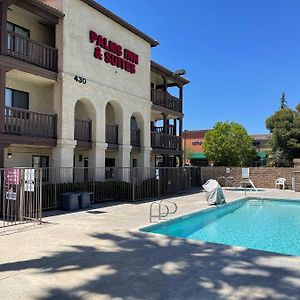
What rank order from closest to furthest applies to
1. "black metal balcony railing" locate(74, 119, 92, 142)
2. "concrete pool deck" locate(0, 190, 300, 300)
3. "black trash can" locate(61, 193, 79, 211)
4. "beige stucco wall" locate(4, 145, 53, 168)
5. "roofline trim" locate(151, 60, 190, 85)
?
"concrete pool deck" locate(0, 190, 300, 300)
"black trash can" locate(61, 193, 79, 211)
"beige stucco wall" locate(4, 145, 53, 168)
"black metal balcony railing" locate(74, 119, 92, 142)
"roofline trim" locate(151, 60, 190, 85)

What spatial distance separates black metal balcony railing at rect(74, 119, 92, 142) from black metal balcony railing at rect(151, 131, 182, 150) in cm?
735

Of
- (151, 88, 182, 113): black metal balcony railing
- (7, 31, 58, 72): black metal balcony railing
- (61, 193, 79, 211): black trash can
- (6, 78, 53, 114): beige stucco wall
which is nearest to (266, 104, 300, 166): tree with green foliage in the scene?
(151, 88, 182, 113): black metal balcony railing

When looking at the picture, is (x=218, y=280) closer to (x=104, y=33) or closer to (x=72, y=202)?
(x=72, y=202)

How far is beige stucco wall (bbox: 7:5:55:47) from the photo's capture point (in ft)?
55.7

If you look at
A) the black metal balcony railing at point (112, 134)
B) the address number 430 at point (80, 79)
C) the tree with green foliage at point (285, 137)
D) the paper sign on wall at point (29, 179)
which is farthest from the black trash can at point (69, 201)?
the tree with green foliage at point (285, 137)

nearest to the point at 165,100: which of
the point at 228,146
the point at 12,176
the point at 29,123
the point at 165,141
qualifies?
the point at 165,141

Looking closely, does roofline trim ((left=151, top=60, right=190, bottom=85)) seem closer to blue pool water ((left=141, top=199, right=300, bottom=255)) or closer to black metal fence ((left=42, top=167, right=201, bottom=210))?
→ black metal fence ((left=42, top=167, right=201, bottom=210))

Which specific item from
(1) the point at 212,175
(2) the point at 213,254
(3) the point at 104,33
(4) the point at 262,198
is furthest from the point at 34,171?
(1) the point at 212,175

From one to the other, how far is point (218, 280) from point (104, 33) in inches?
687

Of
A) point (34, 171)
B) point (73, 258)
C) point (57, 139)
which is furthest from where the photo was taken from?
point (57, 139)

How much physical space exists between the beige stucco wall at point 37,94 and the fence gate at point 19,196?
5581mm

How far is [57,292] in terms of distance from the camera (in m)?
5.90

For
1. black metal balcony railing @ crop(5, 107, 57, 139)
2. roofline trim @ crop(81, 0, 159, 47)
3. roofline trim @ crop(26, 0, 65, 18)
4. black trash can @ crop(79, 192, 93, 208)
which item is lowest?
black trash can @ crop(79, 192, 93, 208)

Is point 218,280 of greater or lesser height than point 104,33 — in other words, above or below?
below
